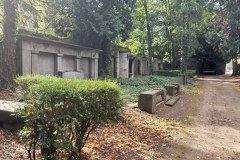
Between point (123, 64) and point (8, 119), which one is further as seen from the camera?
point (123, 64)

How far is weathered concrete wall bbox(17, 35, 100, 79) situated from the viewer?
11.9 meters

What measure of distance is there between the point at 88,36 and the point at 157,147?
14548mm

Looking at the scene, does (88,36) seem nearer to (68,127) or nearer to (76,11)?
(76,11)

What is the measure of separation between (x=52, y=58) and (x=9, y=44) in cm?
390

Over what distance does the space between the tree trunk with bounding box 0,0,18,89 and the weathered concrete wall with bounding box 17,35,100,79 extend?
1313 mm

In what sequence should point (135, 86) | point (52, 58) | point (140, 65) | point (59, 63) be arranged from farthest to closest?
point (140, 65) → point (135, 86) → point (59, 63) → point (52, 58)

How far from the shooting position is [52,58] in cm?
1415

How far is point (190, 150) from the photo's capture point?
5.25 metres

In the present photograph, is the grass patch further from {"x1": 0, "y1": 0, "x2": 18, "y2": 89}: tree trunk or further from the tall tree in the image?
{"x1": 0, "y1": 0, "x2": 18, "y2": 89}: tree trunk

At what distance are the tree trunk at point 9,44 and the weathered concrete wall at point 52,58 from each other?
1.31 m

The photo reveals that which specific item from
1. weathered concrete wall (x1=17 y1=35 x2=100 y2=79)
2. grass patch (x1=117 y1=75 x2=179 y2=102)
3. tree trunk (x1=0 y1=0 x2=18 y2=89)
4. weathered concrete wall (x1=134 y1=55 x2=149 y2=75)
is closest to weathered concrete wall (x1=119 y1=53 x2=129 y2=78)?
grass patch (x1=117 y1=75 x2=179 y2=102)

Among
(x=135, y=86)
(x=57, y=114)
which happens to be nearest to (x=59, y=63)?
(x=135, y=86)

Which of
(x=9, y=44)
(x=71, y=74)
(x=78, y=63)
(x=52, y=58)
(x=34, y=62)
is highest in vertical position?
(x=9, y=44)

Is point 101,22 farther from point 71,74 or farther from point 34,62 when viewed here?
point 34,62
